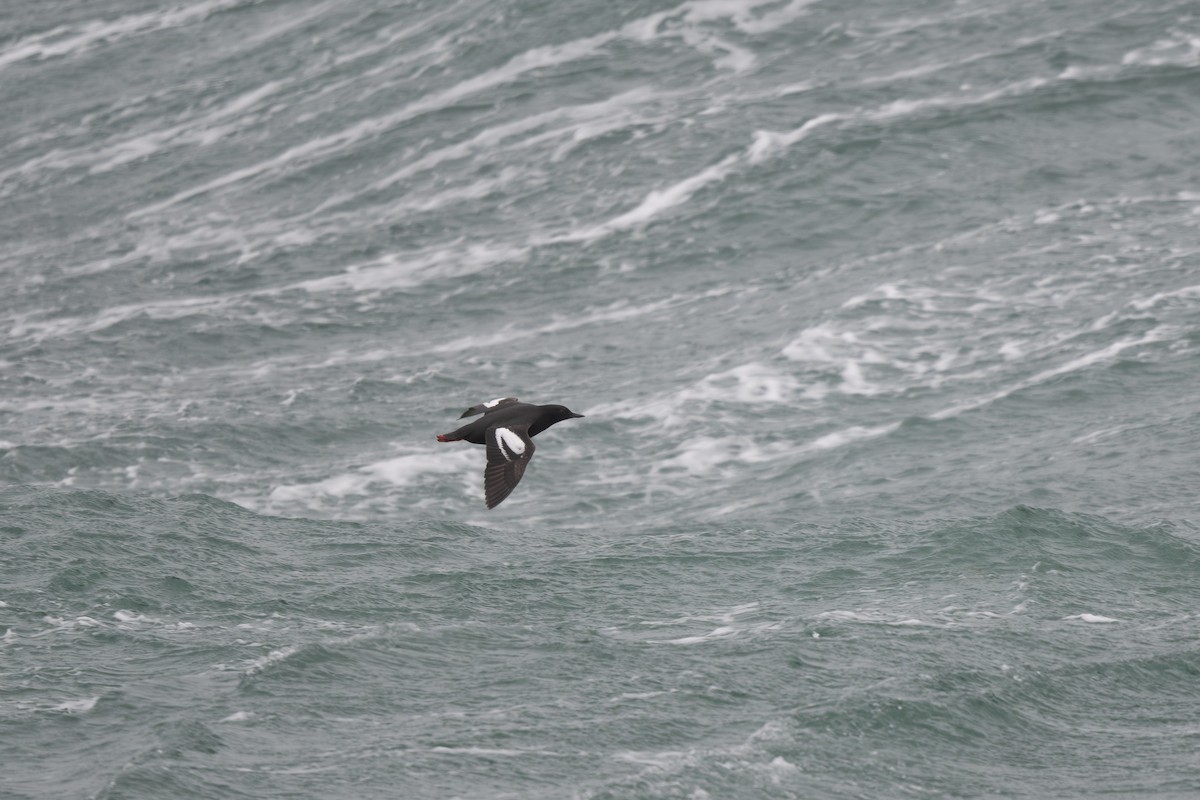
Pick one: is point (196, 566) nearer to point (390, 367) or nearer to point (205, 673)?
point (205, 673)

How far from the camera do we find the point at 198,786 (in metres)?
16.3

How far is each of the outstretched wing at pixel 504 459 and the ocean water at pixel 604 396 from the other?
2.12 meters

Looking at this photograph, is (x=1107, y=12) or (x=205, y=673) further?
(x=1107, y=12)

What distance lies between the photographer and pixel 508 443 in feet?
64.2

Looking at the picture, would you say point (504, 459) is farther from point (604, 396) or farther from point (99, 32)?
point (99, 32)

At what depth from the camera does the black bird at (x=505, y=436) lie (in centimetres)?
1853

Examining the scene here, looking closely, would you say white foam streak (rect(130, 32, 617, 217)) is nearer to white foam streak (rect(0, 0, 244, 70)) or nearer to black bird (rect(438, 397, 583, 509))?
white foam streak (rect(0, 0, 244, 70))

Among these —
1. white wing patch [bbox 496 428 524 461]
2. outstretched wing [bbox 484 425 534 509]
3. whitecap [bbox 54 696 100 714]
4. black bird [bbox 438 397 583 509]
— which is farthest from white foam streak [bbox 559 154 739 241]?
whitecap [bbox 54 696 100 714]

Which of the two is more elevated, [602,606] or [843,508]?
[602,606]

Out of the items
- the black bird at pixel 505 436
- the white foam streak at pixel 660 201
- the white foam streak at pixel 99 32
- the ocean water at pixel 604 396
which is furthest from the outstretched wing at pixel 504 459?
the white foam streak at pixel 99 32

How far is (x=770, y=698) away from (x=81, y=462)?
1702 cm

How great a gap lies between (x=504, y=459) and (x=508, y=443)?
1.67 ft

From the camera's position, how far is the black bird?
18531 millimetres

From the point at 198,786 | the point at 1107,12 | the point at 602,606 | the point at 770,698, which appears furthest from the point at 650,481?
the point at 1107,12
